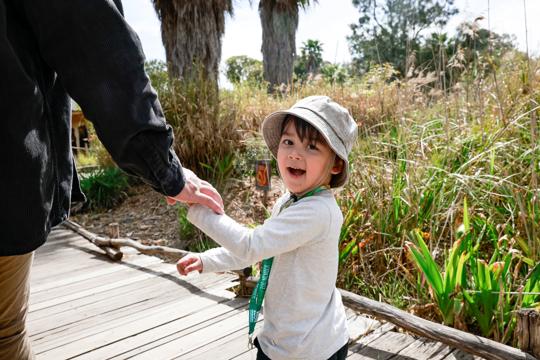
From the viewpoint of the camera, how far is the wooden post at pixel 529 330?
1.90 metres

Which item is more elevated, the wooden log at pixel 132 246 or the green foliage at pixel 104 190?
the green foliage at pixel 104 190

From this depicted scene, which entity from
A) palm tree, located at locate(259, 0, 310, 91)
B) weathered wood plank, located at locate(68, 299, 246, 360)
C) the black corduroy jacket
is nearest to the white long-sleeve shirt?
the black corduroy jacket

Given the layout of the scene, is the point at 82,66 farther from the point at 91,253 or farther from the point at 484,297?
the point at 91,253

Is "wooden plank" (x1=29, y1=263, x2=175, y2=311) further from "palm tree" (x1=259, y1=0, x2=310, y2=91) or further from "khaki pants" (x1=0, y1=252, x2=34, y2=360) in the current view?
"palm tree" (x1=259, y1=0, x2=310, y2=91)

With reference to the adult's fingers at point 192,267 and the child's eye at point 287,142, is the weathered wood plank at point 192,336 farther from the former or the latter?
the child's eye at point 287,142

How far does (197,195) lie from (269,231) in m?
0.25

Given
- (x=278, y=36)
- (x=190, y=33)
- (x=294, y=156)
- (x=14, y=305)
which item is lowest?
(x=14, y=305)

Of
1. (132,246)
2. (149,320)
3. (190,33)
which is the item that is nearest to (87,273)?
(132,246)

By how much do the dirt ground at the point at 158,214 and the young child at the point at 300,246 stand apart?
10.8 ft

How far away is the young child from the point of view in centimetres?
141

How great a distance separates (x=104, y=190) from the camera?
272 inches

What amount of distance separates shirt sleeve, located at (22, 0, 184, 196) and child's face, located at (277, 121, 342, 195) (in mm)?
432

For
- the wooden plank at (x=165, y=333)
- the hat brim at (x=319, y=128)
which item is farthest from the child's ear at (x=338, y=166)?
the wooden plank at (x=165, y=333)

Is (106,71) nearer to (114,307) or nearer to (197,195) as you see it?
(197,195)
